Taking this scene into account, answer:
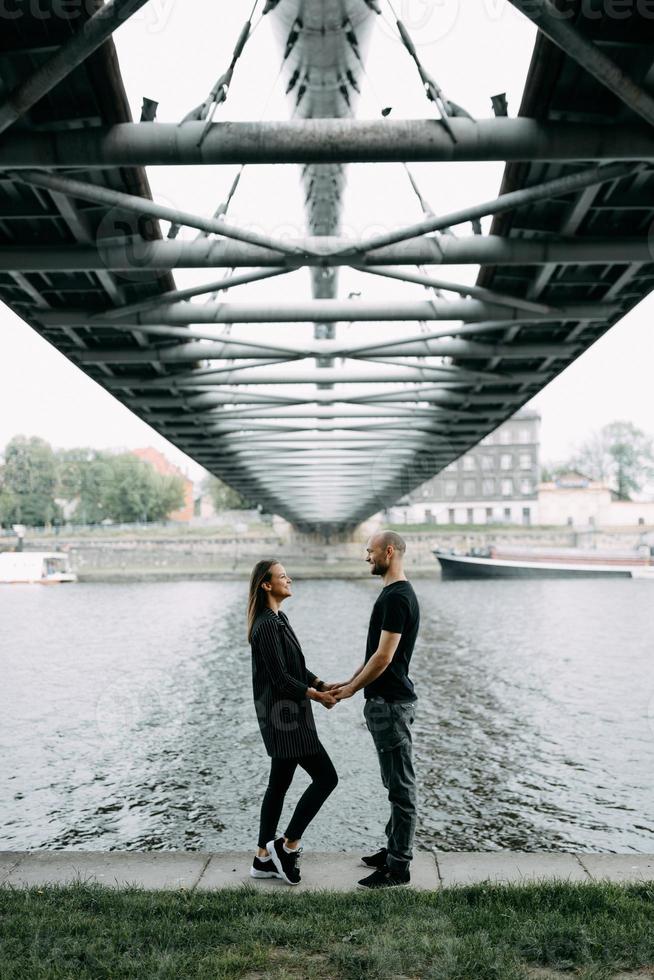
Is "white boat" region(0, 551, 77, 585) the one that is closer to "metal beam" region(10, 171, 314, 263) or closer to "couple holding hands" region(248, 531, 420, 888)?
"metal beam" region(10, 171, 314, 263)

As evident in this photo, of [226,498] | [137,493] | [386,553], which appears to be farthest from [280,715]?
[137,493]

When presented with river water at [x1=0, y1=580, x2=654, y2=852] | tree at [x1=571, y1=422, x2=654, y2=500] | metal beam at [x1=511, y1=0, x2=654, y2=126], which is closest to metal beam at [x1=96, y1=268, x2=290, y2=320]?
metal beam at [x1=511, y1=0, x2=654, y2=126]

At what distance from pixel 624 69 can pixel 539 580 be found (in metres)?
65.2

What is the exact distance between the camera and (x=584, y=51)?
671 centimetres

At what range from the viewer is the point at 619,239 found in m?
11.7

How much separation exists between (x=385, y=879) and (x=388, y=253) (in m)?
7.70

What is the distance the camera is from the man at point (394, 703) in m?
5.77

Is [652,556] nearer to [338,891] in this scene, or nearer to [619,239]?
[619,239]

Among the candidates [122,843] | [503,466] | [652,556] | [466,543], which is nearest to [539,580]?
[652,556]

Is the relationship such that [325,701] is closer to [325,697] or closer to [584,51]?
[325,697]

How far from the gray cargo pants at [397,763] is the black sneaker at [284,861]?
56cm

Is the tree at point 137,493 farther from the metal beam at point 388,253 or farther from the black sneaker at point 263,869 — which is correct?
the black sneaker at point 263,869

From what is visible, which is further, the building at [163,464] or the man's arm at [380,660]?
the building at [163,464]

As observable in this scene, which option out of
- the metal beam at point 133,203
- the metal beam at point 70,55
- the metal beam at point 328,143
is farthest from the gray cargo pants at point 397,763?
the metal beam at point 133,203
